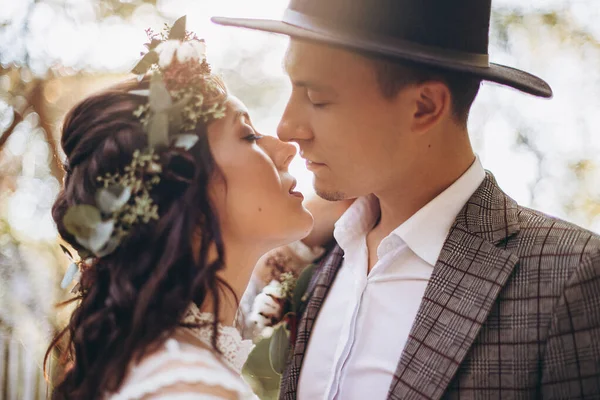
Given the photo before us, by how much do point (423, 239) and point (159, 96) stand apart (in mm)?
662

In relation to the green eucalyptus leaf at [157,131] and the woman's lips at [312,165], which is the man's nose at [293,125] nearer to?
the woman's lips at [312,165]

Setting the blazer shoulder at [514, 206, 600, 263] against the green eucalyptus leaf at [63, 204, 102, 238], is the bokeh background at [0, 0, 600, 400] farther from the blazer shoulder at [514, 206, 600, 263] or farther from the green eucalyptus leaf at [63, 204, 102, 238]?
the blazer shoulder at [514, 206, 600, 263]

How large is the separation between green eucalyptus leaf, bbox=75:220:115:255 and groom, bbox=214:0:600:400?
0.43m

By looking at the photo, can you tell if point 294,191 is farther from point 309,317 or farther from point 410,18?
point 410,18

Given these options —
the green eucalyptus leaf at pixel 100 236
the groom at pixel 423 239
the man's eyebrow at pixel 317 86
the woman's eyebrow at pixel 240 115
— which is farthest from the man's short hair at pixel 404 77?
the green eucalyptus leaf at pixel 100 236

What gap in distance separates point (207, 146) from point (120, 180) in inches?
7.9

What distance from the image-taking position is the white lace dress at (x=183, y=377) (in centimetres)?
115

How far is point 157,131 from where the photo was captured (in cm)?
131

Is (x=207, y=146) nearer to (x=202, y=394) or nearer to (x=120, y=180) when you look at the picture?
(x=120, y=180)

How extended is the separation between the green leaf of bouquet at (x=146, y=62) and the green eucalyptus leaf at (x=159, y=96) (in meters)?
0.07

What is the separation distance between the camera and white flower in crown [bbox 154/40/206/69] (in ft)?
4.51

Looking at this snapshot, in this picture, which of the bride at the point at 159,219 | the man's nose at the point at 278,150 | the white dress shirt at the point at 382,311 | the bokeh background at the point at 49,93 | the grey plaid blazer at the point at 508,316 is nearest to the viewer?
the grey plaid blazer at the point at 508,316

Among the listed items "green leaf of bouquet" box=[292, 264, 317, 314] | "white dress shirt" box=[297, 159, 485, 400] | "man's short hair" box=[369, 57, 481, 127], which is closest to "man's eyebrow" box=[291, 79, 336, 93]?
"man's short hair" box=[369, 57, 481, 127]

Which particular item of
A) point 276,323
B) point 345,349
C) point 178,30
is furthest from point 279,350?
point 178,30
